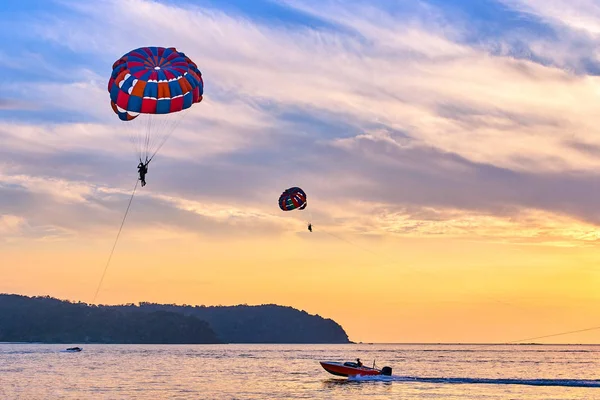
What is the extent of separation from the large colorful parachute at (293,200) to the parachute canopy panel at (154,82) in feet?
81.9

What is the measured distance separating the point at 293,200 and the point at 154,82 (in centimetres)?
2795

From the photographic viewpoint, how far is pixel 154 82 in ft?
142

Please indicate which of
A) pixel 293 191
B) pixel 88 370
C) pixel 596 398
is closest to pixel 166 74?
Result: pixel 293 191

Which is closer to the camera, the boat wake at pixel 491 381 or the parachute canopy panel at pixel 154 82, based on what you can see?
the parachute canopy panel at pixel 154 82

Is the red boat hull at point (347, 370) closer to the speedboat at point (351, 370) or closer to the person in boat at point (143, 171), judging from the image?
the speedboat at point (351, 370)

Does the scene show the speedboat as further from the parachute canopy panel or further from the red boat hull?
the parachute canopy panel

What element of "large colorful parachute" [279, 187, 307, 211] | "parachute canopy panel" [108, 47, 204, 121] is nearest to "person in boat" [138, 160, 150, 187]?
"parachute canopy panel" [108, 47, 204, 121]

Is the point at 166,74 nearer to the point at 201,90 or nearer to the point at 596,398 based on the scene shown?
the point at 201,90

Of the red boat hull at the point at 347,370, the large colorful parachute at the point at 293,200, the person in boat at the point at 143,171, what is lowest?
the red boat hull at the point at 347,370

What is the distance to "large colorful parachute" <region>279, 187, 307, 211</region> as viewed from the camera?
2736 inches

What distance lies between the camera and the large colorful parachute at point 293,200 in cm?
6950

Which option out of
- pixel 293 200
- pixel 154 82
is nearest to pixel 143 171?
pixel 154 82

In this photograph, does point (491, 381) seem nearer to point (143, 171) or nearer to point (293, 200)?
point (293, 200)

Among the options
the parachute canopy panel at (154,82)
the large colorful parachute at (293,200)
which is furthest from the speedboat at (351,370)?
the parachute canopy panel at (154,82)
